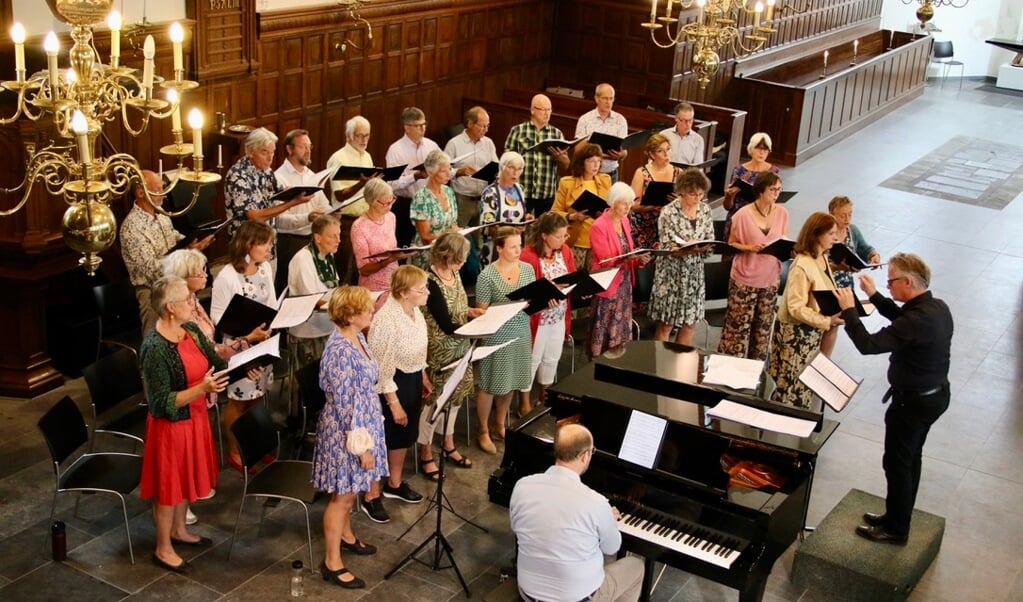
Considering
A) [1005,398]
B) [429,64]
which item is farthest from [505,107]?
[1005,398]

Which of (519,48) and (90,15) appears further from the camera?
(519,48)

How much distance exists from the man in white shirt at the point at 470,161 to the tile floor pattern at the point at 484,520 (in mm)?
2220

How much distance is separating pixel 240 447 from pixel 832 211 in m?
4.06

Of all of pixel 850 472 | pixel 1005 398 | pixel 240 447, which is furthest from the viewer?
pixel 1005 398

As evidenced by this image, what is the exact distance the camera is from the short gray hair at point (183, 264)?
565 centimetres

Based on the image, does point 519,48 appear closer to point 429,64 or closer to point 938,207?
point 429,64

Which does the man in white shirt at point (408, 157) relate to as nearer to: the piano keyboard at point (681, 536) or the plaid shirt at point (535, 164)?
the plaid shirt at point (535, 164)

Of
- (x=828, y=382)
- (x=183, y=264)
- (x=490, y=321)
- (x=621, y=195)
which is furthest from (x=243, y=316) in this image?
(x=828, y=382)

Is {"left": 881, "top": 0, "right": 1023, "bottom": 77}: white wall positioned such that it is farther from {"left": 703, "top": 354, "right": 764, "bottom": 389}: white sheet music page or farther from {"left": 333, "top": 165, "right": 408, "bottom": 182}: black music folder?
{"left": 703, "top": 354, "right": 764, "bottom": 389}: white sheet music page

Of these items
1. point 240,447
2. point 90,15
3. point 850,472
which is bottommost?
point 850,472

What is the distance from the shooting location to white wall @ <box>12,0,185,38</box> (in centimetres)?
756

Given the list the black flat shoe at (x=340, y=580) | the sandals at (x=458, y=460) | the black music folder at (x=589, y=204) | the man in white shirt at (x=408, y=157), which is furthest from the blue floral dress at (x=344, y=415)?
the man in white shirt at (x=408, y=157)

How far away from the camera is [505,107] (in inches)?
458

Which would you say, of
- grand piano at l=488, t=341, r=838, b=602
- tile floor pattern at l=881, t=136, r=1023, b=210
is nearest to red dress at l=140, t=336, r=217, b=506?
grand piano at l=488, t=341, r=838, b=602
